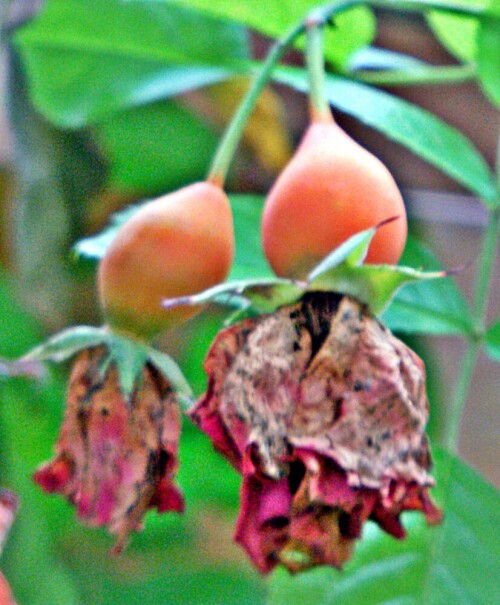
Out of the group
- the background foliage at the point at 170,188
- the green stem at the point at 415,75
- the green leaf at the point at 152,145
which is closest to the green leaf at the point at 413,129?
the background foliage at the point at 170,188

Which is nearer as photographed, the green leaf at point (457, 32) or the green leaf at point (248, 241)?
the green leaf at point (248, 241)

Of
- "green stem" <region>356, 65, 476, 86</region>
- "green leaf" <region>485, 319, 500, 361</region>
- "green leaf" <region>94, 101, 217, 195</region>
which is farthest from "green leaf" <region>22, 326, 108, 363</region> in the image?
"green leaf" <region>94, 101, 217, 195</region>

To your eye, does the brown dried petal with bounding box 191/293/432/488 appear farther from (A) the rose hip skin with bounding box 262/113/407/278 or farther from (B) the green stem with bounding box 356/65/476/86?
(B) the green stem with bounding box 356/65/476/86

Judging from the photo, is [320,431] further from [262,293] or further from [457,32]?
[457,32]

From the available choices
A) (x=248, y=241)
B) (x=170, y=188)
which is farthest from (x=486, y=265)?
(x=170, y=188)

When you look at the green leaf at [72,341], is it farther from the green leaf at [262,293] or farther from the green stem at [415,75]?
the green stem at [415,75]

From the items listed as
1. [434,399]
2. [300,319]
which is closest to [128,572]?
[434,399]
